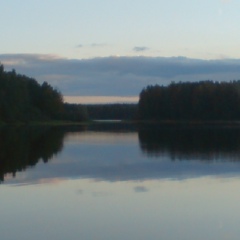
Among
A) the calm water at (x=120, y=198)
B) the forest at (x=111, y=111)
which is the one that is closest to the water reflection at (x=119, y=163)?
the calm water at (x=120, y=198)

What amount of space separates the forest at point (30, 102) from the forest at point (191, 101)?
54.4 ft

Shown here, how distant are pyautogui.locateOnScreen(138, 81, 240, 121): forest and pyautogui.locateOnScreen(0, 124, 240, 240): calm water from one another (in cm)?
9066

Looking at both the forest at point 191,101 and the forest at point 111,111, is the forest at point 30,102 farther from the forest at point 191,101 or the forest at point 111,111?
the forest at point 111,111

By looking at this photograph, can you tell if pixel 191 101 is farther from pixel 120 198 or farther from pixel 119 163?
pixel 120 198

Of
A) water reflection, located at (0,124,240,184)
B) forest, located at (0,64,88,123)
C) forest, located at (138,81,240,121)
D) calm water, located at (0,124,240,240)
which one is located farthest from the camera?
forest, located at (138,81,240,121)

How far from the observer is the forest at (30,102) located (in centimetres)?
9231

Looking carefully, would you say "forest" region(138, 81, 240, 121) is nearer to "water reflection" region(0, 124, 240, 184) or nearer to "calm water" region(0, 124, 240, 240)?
"water reflection" region(0, 124, 240, 184)

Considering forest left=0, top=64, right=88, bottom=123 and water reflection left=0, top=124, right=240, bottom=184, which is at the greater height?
forest left=0, top=64, right=88, bottom=123

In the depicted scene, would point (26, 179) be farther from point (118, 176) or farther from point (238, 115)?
point (238, 115)

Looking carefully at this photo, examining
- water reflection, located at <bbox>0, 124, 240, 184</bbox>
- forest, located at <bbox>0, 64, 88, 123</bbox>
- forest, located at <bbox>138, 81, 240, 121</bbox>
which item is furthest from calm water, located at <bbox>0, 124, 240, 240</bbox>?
forest, located at <bbox>138, 81, 240, 121</bbox>

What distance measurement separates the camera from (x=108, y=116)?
188 meters

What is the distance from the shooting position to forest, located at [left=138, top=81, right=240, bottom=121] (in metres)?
122

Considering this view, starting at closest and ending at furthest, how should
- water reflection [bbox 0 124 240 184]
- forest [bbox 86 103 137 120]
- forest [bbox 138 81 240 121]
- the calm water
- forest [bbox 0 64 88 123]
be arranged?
1. the calm water
2. water reflection [bbox 0 124 240 184]
3. forest [bbox 0 64 88 123]
4. forest [bbox 138 81 240 121]
5. forest [bbox 86 103 137 120]

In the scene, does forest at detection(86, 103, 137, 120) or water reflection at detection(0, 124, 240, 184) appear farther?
forest at detection(86, 103, 137, 120)
